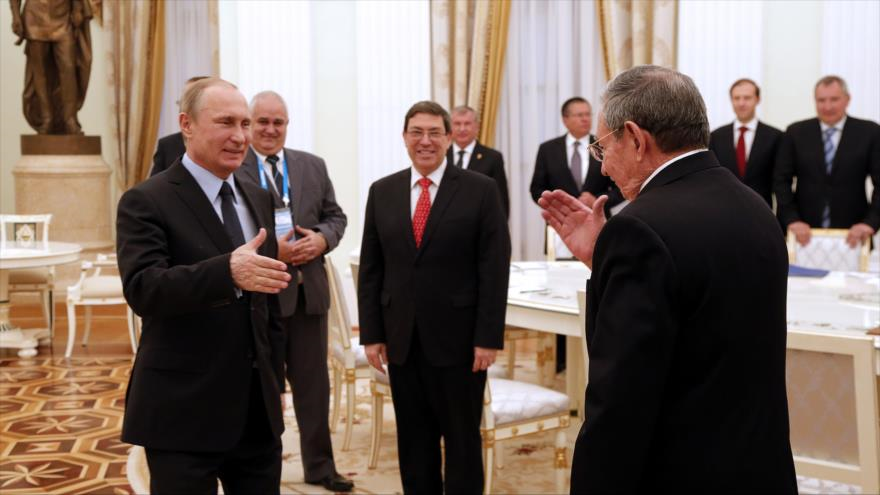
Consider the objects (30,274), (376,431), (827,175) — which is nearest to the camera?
(376,431)

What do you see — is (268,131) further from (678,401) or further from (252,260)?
(678,401)

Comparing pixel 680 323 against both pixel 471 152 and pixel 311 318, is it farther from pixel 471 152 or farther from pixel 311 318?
pixel 471 152

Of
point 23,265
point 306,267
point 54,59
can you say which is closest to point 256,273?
point 306,267

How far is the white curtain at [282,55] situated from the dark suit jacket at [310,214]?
4629mm

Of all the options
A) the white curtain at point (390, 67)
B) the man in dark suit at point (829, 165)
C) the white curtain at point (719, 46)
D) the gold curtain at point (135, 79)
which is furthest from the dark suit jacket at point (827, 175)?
the gold curtain at point (135, 79)

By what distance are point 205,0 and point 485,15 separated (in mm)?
3398

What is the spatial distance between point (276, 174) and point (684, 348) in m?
2.86

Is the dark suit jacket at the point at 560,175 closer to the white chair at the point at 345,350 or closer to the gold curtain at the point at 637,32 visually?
the gold curtain at the point at 637,32

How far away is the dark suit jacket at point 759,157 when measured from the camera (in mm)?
6086

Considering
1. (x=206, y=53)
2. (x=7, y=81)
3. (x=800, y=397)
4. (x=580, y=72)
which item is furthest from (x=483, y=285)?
(x=7, y=81)

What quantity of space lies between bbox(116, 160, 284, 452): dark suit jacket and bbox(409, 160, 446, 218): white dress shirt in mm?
1072

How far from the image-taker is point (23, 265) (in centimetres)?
672

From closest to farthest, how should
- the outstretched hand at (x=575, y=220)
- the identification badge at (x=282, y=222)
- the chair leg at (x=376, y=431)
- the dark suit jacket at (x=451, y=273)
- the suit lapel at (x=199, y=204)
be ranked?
the outstretched hand at (x=575, y=220) < the suit lapel at (x=199, y=204) < the dark suit jacket at (x=451, y=273) < the identification badge at (x=282, y=222) < the chair leg at (x=376, y=431)

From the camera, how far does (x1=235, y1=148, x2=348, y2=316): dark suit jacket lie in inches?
161
